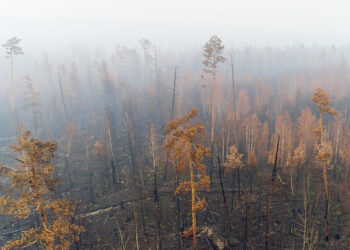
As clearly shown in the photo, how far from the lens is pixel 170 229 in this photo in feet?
75.3

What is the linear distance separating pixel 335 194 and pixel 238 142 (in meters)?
17.1

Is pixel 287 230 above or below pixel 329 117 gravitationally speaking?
below

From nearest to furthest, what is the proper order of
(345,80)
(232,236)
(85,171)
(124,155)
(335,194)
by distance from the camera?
(232,236), (335,194), (85,171), (124,155), (345,80)

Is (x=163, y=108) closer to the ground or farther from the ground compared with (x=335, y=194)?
farther from the ground

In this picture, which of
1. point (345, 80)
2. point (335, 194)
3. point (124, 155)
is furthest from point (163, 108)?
point (345, 80)

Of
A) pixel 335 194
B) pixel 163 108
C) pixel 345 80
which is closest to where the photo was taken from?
pixel 335 194

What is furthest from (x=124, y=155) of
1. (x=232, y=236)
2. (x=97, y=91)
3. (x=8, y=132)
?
(x=97, y=91)

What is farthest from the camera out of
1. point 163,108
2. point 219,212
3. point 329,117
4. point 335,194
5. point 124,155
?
point 163,108

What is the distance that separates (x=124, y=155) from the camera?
1635 inches

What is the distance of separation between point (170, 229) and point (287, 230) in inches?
411

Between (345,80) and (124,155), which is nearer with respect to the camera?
(124,155)

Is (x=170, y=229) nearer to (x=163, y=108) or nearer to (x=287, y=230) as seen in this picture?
(x=287, y=230)

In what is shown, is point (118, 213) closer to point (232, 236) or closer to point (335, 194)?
point (232, 236)

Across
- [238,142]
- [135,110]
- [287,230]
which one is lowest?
[287,230]
